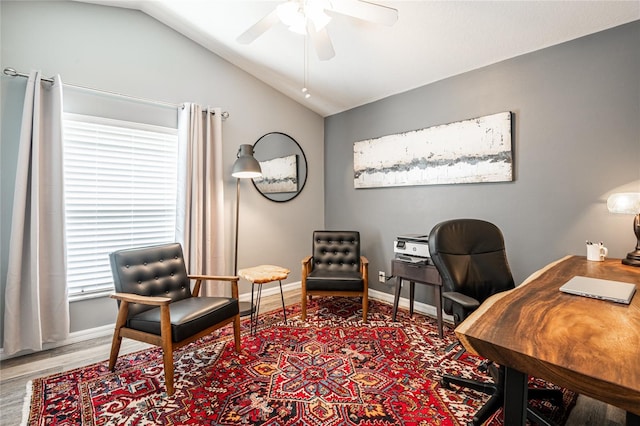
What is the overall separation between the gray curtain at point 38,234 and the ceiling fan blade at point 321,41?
2.11 m

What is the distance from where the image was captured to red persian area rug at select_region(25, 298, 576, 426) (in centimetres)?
169

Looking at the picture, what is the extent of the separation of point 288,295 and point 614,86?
373 cm

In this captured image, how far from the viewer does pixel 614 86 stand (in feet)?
7.27

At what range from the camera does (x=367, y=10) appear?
5.90ft

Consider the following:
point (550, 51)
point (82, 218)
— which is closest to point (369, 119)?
point (550, 51)

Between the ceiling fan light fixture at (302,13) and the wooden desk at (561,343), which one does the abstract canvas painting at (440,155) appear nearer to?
the wooden desk at (561,343)

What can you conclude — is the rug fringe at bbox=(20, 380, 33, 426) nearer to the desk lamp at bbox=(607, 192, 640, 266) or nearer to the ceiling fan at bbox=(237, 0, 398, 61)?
the ceiling fan at bbox=(237, 0, 398, 61)

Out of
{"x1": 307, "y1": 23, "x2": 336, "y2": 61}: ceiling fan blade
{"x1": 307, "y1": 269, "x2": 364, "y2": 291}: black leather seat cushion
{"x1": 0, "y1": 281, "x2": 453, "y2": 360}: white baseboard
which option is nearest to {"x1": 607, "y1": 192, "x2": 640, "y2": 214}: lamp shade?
{"x1": 0, "y1": 281, "x2": 453, "y2": 360}: white baseboard

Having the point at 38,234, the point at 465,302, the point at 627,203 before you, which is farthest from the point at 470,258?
the point at 38,234

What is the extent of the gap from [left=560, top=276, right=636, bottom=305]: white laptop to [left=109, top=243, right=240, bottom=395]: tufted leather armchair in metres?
2.13

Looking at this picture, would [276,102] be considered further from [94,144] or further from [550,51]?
[550,51]

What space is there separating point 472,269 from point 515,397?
3.55ft

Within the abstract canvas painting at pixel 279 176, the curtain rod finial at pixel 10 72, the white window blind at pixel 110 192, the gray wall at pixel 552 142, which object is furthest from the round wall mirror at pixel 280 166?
the curtain rod finial at pixel 10 72

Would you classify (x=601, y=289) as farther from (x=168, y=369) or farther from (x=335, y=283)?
(x=168, y=369)
